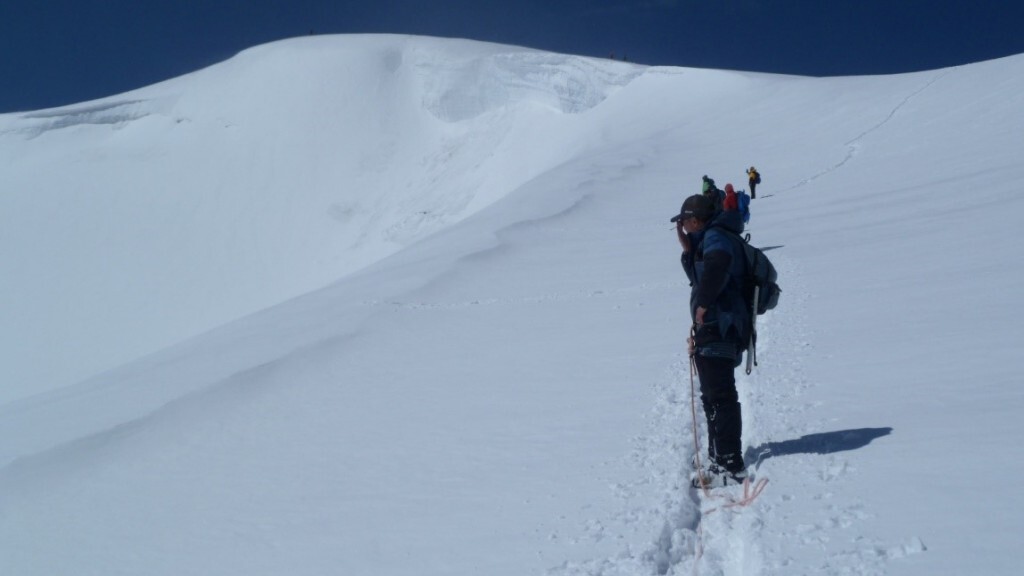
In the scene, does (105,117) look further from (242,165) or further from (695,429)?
(695,429)

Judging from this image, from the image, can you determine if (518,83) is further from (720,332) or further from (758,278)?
(720,332)

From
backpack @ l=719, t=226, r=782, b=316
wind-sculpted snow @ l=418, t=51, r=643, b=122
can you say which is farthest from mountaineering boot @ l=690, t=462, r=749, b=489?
wind-sculpted snow @ l=418, t=51, r=643, b=122

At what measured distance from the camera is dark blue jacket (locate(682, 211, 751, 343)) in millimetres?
3979

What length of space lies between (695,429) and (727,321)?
0.81 metres

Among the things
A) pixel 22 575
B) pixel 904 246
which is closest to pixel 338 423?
pixel 22 575

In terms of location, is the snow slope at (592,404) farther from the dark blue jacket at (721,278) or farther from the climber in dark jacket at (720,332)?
the dark blue jacket at (721,278)

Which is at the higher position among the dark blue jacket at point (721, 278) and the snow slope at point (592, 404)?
the dark blue jacket at point (721, 278)

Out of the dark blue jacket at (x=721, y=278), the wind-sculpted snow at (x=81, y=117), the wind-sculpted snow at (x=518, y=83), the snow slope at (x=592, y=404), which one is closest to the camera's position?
the snow slope at (x=592, y=404)

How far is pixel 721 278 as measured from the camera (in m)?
3.98

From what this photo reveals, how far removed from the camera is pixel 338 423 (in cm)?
599

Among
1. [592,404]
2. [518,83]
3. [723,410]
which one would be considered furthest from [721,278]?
[518,83]

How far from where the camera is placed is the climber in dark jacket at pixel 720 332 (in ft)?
13.3

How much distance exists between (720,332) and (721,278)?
0.26 meters

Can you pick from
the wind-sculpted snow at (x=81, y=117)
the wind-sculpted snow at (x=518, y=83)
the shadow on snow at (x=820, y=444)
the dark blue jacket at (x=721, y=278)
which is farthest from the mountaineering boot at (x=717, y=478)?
the wind-sculpted snow at (x=81, y=117)
